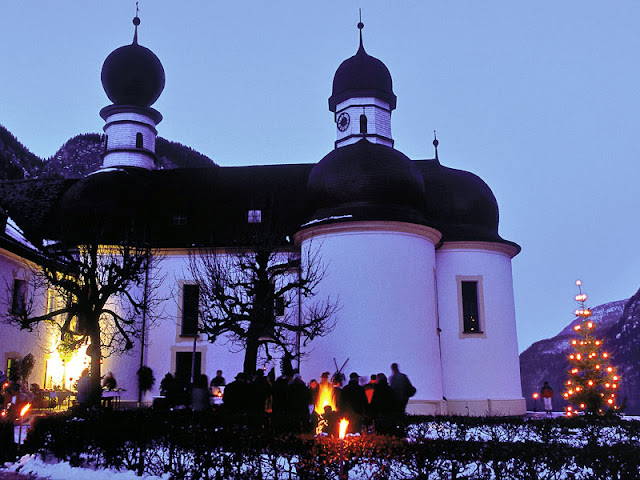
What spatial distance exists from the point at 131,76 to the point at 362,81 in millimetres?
11920

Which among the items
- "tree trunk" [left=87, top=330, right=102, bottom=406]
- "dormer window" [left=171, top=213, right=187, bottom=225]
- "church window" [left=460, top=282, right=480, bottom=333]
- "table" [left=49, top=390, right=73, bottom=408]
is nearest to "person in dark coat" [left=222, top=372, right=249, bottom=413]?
"tree trunk" [left=87, top=330, right=102, bottom=406]

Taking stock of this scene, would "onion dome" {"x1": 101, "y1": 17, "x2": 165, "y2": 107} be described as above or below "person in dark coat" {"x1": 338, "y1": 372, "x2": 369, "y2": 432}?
above

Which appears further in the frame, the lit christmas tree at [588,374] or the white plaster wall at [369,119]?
the white plaster wall at [369,119]

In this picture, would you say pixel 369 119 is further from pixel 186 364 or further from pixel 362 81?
pixel 186 364

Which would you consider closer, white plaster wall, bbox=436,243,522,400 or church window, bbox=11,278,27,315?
church window, bbox=11,278,27,315

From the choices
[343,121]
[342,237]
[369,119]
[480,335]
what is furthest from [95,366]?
[369,119]

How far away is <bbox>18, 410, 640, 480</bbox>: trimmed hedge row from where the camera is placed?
8.97m

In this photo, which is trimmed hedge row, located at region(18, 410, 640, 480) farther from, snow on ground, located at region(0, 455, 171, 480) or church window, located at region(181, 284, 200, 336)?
church window, located at region(181, 284, 200, 336)

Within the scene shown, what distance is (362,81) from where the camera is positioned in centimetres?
3384

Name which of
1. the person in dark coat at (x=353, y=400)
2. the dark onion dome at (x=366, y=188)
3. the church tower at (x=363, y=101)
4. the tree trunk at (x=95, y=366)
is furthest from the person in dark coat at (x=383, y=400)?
the church tower at (x=363, y=101)

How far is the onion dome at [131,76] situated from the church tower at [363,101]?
9595mm

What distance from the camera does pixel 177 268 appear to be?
99.9ft

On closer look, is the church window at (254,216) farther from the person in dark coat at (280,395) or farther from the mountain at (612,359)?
the mountain at (612,359)

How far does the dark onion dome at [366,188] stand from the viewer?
25.7 meters
